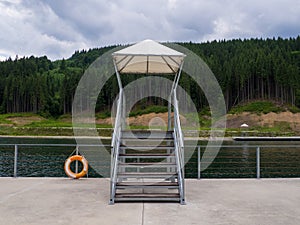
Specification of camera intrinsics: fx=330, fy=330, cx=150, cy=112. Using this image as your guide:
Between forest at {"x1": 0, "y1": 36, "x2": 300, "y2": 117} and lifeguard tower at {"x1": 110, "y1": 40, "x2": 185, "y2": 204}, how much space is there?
56.9 meters

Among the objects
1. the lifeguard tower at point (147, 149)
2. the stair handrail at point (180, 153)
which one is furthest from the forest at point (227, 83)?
the stair handrail at point (180, 153)

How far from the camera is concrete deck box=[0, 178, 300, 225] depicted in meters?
5.10

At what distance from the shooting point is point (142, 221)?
5008mm

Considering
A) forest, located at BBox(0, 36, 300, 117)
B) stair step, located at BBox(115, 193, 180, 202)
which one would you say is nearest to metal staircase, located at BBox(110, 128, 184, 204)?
stair step, located at BBox(115, 193, 180, 202)

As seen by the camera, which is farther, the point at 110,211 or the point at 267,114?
the point at 267,114

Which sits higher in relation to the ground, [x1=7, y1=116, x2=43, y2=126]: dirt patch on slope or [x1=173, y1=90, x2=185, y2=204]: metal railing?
[x1=7, y1=116, x2=43, y2=126]: dirt patch on slope

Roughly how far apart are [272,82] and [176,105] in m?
86.5

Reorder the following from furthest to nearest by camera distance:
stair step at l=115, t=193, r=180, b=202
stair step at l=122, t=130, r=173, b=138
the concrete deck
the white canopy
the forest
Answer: the forest, stair step at l=122, t=130, r=173, b=138, the white canopy, stair step at l=115, t=193, r=180, b=202, the concrete deck

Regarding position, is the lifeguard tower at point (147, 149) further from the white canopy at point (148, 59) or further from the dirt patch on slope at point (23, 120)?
the dirt patch on slope at point (23, 120)

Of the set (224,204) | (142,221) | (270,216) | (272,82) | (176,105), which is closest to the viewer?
(142,221)

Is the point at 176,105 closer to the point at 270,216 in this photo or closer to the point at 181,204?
the point at 181,204

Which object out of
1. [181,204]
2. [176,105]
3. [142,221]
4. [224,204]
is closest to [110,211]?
[142,221]

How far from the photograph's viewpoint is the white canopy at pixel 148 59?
295 inches

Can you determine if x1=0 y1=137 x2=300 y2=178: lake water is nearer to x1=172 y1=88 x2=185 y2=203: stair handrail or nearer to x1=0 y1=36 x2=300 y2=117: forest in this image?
x1=172 y1=88 x2=185 y2=203: stair handrail
